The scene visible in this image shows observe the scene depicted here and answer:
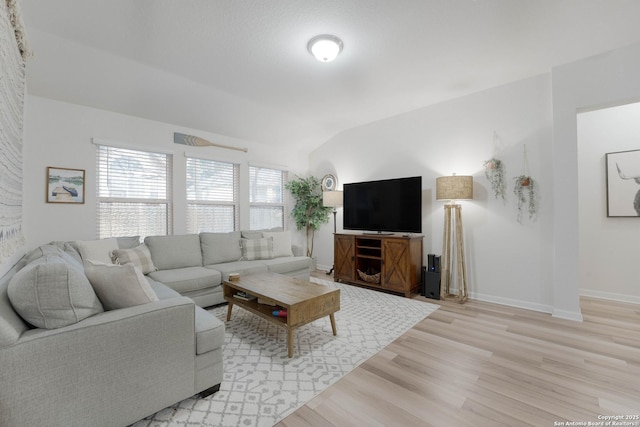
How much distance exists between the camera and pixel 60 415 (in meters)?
1.25

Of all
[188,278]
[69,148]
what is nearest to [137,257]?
[188,278]

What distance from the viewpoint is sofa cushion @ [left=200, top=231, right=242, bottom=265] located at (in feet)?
12.7

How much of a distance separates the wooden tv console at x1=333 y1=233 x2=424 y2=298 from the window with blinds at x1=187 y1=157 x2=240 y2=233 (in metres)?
1.92

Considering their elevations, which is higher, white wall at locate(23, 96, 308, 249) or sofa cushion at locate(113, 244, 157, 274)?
white wall at locate(23, 96, 308, 249)

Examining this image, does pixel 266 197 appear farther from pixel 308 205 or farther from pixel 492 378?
pixel 492 378

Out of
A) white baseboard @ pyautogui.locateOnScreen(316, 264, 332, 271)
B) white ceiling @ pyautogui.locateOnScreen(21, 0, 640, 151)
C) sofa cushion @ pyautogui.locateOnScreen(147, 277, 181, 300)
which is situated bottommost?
white baseboard @ pyautogui.locateOnScreen(316, 264, 332, 271)

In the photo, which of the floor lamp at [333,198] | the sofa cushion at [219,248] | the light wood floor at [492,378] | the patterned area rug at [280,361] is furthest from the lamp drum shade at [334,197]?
the light wood floor at [492,378]

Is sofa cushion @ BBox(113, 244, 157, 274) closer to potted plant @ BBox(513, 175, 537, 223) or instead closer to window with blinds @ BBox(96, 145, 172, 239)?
window with blinds @ BBox(96, 145, 172, 239)

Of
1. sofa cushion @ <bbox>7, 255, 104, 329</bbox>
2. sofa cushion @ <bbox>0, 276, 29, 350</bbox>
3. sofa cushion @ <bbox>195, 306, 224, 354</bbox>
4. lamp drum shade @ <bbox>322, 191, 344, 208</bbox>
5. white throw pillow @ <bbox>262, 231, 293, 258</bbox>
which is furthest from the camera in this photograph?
lamp drum shade @ <bbox>322, 191, 344, 208</bbox>

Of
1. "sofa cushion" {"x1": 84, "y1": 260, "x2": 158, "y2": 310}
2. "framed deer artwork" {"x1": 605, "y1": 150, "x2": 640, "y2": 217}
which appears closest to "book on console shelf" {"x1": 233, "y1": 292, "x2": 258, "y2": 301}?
"sofa cushion" {"x1": 84, "y1": 260, "x2": 158, "y2": 310}

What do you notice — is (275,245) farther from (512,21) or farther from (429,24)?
(512,21)

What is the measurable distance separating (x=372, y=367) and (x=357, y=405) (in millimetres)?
440

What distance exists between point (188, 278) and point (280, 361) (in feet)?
5.07

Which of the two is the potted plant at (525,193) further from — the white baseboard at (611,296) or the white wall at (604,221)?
the white baseboard at (611,296)
